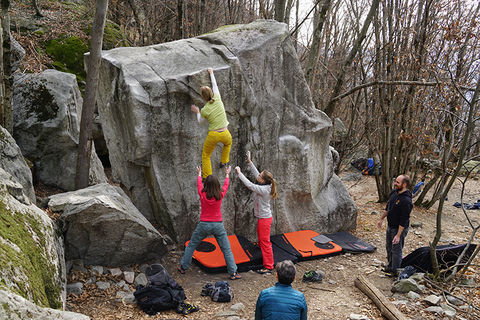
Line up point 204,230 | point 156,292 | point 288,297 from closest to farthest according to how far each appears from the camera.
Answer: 1. point 288,297
2. point 156,292
3. point 204,230

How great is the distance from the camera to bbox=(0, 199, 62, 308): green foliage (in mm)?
3191

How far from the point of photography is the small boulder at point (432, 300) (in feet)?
19.0

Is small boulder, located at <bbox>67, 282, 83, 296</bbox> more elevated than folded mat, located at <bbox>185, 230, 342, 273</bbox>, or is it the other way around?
small boulder, located at <bbox>67, 282, 83, 296</bbox>

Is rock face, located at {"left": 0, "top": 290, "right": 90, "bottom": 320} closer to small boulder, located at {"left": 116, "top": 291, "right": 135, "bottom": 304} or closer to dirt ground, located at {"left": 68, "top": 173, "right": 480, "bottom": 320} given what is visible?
dirt ground, located at {"left": 68, "top": 173, "right": 480, "bottom": 320}

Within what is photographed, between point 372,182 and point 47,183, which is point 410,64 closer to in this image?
point 372,182

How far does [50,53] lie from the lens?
37.3 ft

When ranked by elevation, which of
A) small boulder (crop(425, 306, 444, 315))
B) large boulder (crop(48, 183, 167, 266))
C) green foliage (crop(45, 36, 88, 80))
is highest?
green foliage (crop(45, 36, 88, 80))

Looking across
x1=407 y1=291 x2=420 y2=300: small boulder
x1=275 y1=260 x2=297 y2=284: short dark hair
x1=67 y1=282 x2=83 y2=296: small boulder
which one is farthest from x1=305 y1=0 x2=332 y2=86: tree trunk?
x1=275 y1=260 x2=297 y2=284: short dark hair

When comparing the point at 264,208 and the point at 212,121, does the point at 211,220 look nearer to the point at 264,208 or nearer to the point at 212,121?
the point at 264,208

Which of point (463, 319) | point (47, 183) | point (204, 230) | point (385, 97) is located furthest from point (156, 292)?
point (385, 97)

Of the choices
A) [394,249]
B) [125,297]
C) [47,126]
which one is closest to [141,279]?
[125,297]

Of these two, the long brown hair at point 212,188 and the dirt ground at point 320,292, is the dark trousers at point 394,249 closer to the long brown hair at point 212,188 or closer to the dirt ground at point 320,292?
the dirt ground at point 320,292

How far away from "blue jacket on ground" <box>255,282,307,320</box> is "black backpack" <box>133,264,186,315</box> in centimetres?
191

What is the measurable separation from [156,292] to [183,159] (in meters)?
2.88
